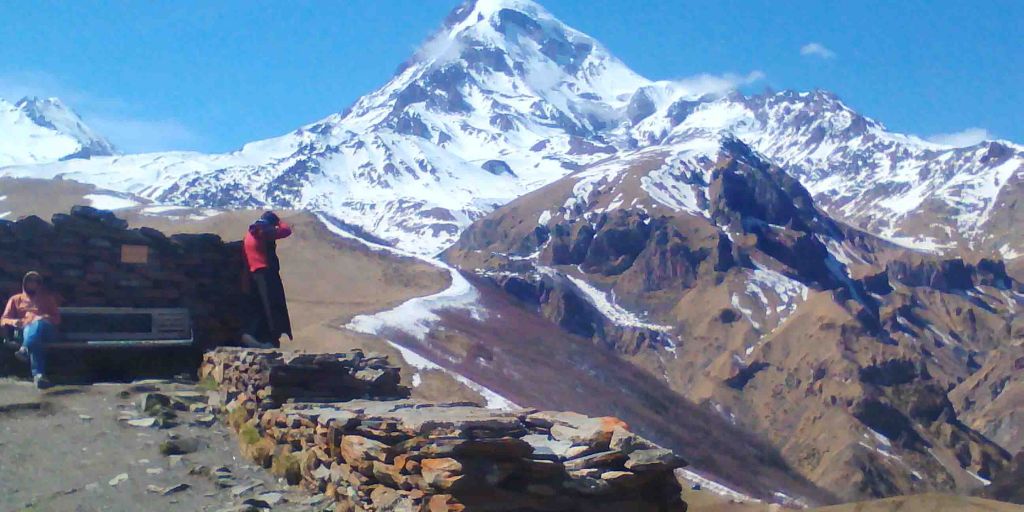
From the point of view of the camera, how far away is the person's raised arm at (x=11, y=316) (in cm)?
1365

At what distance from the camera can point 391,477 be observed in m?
8.09

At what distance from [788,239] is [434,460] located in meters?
179

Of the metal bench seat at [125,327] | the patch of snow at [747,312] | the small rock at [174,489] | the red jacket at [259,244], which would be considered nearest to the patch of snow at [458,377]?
the red jacket at [259,244]

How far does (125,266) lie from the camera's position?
49.8 feet

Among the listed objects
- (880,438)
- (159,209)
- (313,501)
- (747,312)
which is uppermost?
(159,209)

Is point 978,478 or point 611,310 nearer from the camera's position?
point 978,478

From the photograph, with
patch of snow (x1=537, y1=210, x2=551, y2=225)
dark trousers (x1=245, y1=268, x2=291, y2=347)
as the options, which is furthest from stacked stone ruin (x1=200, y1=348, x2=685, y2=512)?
patch of snow (x1=537, y1=210, x2=551, y2=225)

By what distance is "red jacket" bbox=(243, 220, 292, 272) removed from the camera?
15.4 m

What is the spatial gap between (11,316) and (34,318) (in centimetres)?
54

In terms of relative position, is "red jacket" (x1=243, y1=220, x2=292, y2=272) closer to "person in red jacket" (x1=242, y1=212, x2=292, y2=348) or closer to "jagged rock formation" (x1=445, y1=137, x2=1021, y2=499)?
"person in red jacket" (x1=242, y1=212, x2=292, y2=348)

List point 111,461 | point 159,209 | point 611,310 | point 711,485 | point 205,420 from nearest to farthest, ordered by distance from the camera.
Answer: point 111,461 → point 205,420 → point 711,485 → point 159,209 → point 611,310

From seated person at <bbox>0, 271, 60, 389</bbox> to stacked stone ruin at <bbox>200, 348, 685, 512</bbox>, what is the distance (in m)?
4.32

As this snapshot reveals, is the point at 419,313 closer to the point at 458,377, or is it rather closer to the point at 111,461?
the point at 458,377

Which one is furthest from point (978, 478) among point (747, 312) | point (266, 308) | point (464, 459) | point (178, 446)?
point (464, 459)
